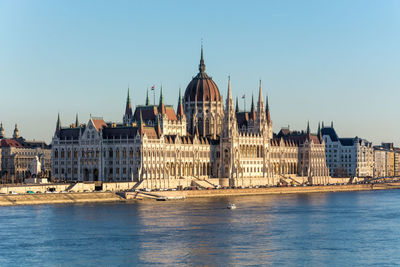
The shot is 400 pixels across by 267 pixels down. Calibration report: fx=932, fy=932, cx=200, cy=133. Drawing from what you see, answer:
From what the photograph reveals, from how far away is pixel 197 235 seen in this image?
4008 inches

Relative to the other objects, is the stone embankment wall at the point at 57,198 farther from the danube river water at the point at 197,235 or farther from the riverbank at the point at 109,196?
the danube river water at the point at 197,235

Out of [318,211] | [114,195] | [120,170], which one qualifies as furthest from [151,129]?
[318,211]

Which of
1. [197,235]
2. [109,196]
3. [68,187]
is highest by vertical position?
[68,187]

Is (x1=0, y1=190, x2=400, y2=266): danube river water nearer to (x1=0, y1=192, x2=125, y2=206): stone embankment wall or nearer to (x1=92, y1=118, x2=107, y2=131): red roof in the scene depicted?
(x1=0, y1=192, x2=125, y2=206): stone embankment wall

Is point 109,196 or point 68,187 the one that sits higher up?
point 68,187

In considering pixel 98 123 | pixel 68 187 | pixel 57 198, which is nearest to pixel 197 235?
pixel 57 198

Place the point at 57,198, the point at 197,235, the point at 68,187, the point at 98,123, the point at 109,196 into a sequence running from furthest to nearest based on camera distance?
the point at 98,123 < the point at 68,187 < the point at 109,196 < the point at 57,198 < the point at 197,235

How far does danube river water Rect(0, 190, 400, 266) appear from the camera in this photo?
8575 centimetres

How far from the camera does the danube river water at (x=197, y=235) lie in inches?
3376

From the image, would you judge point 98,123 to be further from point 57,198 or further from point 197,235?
point 197,235

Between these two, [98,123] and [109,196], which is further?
[98,123]

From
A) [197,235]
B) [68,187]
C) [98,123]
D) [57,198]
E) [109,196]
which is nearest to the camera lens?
[197,235]

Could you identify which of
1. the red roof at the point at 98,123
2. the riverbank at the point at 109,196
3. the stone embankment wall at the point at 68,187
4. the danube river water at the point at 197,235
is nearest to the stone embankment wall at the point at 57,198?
the riverbank at the point at 109,196

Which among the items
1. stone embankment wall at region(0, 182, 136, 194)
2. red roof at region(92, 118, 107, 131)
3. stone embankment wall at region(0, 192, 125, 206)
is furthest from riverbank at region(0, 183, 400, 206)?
red roof at region(92, 118, 107, 131)
